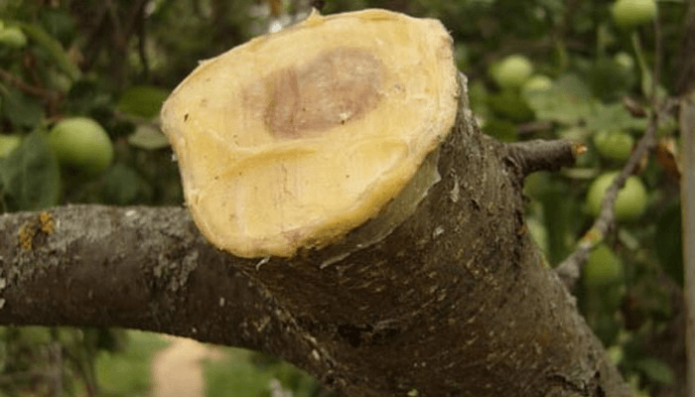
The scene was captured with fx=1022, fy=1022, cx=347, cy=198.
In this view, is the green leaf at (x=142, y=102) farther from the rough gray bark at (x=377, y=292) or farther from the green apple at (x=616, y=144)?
the green apple at (x=616, y=144)

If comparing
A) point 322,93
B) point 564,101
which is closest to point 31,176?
point 322,93

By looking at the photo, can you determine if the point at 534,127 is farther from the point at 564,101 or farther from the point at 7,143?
the point at 7,143

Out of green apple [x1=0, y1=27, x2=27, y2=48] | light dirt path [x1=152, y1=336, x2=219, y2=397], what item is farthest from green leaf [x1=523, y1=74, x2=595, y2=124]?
light dirt path [x1=152, y1=336, x2=219, y2=397]

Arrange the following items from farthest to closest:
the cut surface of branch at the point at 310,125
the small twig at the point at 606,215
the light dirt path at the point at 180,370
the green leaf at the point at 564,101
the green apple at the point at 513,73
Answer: the light dirt path at the point at 180,370
the green apple at the point at 513,73
the green leaf at the point at 564,101
the small twig at the point at 606,215
the cut surface of branch at the point at 310,125

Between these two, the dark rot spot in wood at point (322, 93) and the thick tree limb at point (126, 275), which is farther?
the thick tree limb at point (126, 275)

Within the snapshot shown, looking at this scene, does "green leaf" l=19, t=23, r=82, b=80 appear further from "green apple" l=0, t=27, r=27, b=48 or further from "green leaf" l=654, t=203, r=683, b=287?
"green leaf" l=654, t=203, r=683, b=287

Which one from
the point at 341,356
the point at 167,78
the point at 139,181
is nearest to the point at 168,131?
the point at 341,356

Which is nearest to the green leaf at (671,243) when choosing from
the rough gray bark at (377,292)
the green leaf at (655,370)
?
the green leaf at (655,370)
